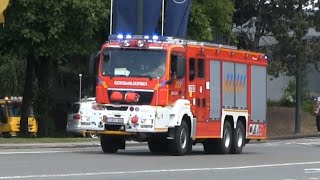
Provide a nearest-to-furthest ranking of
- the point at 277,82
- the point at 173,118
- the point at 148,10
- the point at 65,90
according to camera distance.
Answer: the point at 173,118 → the point at 148,10 → the point at 65,90 → the point at 277,82

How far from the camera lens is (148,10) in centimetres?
3409

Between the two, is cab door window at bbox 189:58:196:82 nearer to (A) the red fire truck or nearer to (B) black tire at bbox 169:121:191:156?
(A) the red fire truck

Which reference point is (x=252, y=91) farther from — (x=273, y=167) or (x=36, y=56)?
(x=36, y=56)

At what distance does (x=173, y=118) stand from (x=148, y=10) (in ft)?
40.7

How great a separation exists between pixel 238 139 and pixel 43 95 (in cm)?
1761

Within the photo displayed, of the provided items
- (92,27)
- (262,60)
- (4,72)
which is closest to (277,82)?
(4,72)

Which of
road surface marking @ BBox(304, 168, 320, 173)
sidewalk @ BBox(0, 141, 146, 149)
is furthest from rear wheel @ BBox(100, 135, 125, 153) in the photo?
road surface marking @ BBox(304, 168, 320, 173)

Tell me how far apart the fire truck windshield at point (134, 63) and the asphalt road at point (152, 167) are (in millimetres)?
2296

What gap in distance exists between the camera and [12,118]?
43.7 meters

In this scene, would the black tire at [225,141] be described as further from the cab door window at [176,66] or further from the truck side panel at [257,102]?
the cab door window at [176,66]

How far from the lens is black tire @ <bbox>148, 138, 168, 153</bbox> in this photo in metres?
24.1

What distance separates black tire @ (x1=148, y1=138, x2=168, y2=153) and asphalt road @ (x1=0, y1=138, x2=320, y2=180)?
903 mm

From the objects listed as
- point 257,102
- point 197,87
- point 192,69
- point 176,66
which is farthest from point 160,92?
point 257,102

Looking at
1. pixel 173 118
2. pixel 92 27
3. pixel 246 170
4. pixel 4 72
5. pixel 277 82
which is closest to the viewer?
pixel 246 170
